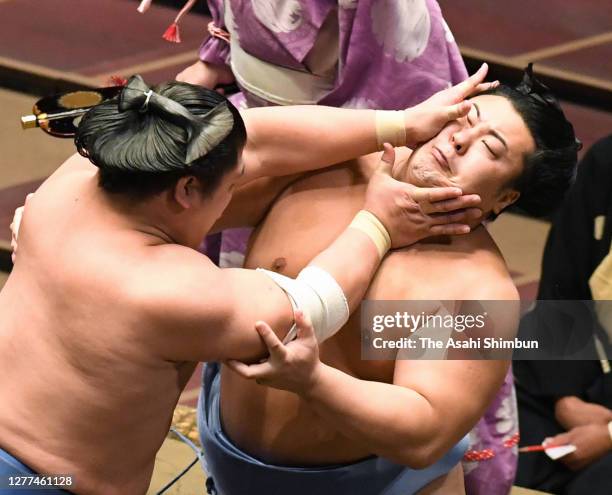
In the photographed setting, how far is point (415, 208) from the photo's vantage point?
2107mm

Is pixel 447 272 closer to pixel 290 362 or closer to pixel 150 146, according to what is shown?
pixel 290 362

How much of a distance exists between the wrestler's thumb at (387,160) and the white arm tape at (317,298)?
10.9 inches

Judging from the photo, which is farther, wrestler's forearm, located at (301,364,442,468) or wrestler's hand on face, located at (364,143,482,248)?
wrestler's hand on face, located at (364,143,482,248)

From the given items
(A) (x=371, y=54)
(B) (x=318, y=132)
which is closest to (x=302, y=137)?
(B) (x=318, y=132)

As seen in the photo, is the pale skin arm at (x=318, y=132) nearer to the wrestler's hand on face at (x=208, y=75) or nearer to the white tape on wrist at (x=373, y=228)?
the white tape on wrist at (x=373, y=228)

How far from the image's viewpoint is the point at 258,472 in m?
2.26

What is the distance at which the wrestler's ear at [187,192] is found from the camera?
1.85 meters

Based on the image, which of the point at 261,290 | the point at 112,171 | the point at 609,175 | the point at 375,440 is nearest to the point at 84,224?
the point at 112,171

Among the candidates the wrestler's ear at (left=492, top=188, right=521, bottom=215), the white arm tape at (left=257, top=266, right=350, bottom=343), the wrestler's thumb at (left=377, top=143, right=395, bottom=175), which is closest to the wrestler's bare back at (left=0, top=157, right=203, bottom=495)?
the white arm tape at (left=257, top=266, right=350, bottom=343)

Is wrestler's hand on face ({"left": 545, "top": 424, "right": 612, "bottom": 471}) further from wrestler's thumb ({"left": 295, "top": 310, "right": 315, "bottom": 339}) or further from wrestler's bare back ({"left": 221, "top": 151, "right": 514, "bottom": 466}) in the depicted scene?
wrestler's thumb ({"left": 295, "top": 310, "right": 315, "bottom": 339})

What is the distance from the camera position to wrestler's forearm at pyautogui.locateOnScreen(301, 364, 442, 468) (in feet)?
6.43

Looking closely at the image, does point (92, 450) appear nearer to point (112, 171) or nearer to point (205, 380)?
point (112, 171)

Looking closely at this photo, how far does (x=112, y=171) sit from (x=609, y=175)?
1.74 meters

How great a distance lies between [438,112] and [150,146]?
0.55 m
